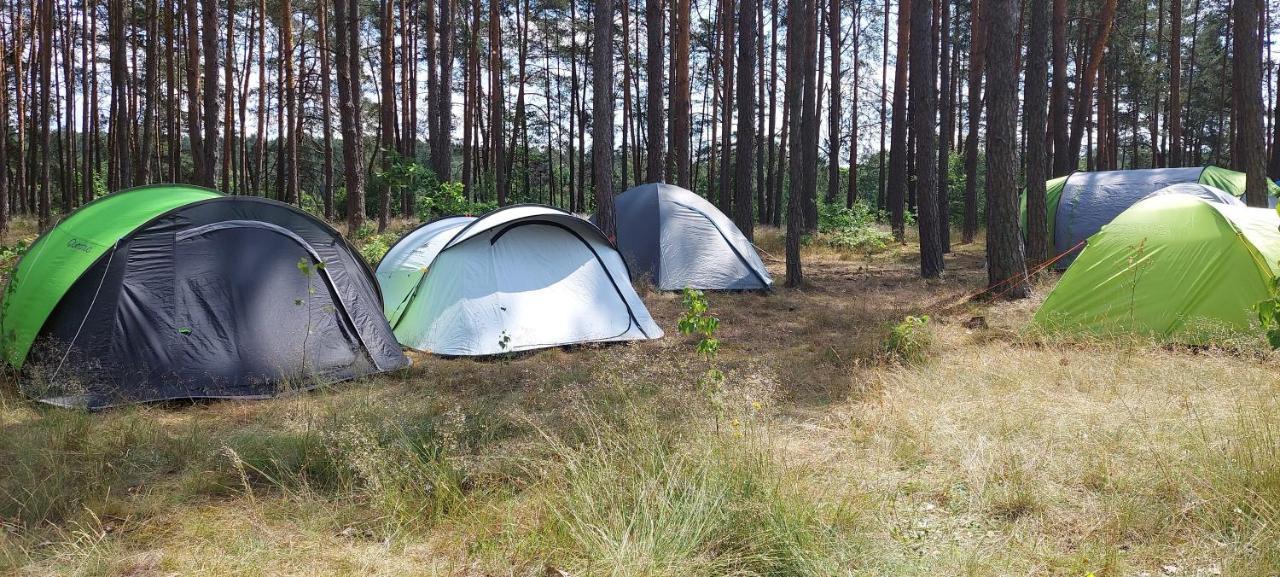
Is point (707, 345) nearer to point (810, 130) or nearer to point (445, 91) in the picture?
point (810, 130)

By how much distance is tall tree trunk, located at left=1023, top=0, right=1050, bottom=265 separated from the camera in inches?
384

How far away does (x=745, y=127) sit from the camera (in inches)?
558

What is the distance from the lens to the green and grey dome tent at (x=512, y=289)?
6605mm

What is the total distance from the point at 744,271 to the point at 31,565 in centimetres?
843

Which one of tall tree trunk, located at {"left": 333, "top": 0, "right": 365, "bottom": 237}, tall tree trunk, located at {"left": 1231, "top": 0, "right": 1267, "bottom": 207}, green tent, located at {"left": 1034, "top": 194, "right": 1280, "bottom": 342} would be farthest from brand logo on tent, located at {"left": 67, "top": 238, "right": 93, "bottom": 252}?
tall tree trunk, located at {"left": 1231, "top": 0, "right": 1267, "bottom": 207}

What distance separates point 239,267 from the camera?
208 inches

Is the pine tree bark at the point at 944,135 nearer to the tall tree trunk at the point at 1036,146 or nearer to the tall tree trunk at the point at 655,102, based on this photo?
the tall tree trunk at the point at 1036,146

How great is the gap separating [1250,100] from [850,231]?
7.11 m

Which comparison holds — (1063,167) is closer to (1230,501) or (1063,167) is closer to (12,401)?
(1230,501)

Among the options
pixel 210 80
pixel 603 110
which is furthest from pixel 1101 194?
pixel 210 80

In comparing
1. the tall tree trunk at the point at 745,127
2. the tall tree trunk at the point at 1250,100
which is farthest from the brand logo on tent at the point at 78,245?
the tall tree trunk at the point at 1250,100

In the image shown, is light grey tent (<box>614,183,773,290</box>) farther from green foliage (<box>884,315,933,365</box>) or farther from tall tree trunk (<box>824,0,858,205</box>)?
tall tree trunk (<box>824,0,858,205</box>)

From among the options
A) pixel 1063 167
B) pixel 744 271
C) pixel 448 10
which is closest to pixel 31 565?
pixel 744 271

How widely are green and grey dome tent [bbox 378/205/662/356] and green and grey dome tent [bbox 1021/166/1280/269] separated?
771cm
